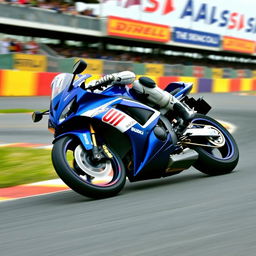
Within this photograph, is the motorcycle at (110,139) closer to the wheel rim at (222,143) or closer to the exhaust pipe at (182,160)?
the exhaust pipe at (182,160)

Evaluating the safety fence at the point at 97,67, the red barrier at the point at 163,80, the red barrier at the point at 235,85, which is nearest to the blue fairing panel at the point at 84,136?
the safety fence at the point at 97,67

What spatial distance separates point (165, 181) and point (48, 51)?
18.0m

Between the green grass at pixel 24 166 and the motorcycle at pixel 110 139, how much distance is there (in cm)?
78

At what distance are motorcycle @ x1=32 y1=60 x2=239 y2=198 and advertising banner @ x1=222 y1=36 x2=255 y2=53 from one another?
128ft

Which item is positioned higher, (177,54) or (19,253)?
(19,253)

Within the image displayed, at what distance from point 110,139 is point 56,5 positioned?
70.1ft

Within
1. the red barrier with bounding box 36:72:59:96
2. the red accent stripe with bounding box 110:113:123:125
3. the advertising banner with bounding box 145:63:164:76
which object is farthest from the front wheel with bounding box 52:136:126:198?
the advertising banner with bounding box 145:63:164:76

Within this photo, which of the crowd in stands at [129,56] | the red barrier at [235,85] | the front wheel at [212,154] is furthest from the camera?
the red barrier at [235,85]

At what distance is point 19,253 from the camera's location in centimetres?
268

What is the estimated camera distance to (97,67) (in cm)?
1906

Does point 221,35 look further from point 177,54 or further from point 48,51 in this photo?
point 48,51

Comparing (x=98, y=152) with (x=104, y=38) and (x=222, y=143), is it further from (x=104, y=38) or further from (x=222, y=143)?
(x=104, y=38)

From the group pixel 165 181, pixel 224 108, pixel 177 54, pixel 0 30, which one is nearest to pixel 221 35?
pixel 177 54

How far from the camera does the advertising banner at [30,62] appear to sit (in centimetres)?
1580
